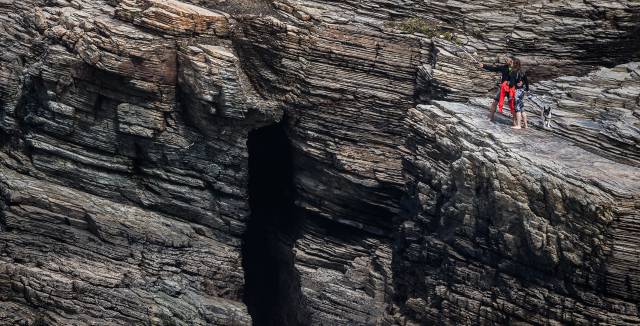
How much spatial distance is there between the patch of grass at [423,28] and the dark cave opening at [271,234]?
725 cm

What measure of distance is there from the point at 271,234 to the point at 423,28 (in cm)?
1221

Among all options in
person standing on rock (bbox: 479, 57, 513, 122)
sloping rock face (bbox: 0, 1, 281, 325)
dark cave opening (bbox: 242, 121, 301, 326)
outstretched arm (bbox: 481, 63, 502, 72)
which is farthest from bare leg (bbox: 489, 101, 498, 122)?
dark cave opening (bbox: 242, 121, 301, 326)

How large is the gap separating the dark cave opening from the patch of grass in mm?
7248

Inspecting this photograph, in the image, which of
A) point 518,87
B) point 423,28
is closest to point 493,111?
point 518,87

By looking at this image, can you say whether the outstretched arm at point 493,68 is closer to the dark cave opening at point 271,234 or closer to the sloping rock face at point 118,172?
the sloping rock face at point 118,172

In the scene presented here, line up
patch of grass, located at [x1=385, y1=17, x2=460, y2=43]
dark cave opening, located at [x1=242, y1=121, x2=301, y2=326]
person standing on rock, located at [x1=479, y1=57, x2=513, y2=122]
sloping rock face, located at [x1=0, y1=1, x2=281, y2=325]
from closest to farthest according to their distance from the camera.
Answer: person standing on rock, located at [x1=479, y1=57, x2=513, y2=122], patch of grass, located at [x1=385, y1=17, x2=460, y2=43], sloping rock face, located at [x1=0, y1=1, x2=281, y2=325], dark cave opening, located at [x1=242, y1=121, x2=301, y2=326]

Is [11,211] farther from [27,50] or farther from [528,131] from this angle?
[528,131]

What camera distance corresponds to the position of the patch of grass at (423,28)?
42156 millimetres

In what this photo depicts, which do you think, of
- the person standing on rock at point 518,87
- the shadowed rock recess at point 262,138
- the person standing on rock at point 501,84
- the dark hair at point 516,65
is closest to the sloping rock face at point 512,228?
the shadowed rock recess at point 262,138

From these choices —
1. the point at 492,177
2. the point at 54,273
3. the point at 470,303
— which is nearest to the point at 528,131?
the point at 492,177

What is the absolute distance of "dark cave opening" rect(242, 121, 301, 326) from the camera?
46719 mm

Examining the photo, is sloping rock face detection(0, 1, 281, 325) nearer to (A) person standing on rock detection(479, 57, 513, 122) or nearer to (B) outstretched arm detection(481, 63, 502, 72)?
(B) outstretched arm detection(481, 63, 502, 72)

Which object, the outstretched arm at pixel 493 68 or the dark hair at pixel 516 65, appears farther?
the outstretched arm at pixel 493 68

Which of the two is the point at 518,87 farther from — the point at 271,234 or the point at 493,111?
the point at 271,234
